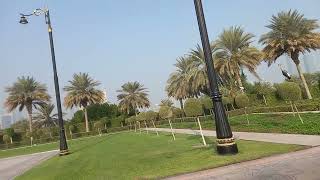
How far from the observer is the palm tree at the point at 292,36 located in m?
45.7

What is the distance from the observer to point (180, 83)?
72.6 m

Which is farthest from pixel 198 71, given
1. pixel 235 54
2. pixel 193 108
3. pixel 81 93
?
pixel 193 108

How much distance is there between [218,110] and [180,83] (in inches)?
2361

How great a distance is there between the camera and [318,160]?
9.80m

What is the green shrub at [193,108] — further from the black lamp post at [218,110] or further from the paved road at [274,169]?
the paved road at [274,169]

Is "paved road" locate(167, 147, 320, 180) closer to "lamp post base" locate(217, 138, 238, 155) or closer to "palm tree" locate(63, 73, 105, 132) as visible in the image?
"lamp post base" locate(217, 138, 238, 155)

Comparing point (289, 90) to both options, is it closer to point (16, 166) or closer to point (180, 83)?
point (16, 166)

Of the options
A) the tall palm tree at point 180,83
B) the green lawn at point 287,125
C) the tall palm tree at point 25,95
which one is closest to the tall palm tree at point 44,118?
the tall palm tree at point 25,95

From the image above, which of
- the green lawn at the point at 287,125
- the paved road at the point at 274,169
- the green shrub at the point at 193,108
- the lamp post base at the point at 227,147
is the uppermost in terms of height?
the green shrub at the point at 193,108

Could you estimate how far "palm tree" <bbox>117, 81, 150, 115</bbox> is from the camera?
86.3m

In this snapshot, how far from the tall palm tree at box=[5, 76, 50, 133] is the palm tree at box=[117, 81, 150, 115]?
16434 mm

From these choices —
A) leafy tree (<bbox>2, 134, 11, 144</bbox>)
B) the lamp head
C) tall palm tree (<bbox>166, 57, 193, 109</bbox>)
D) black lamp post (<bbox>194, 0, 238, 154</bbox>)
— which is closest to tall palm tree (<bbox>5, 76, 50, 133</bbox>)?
leafy tree (<bbox>2, 134, 11, 144</bbox>)

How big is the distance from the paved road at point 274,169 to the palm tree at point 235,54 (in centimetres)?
4379

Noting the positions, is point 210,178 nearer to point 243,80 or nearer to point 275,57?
point 275,57
